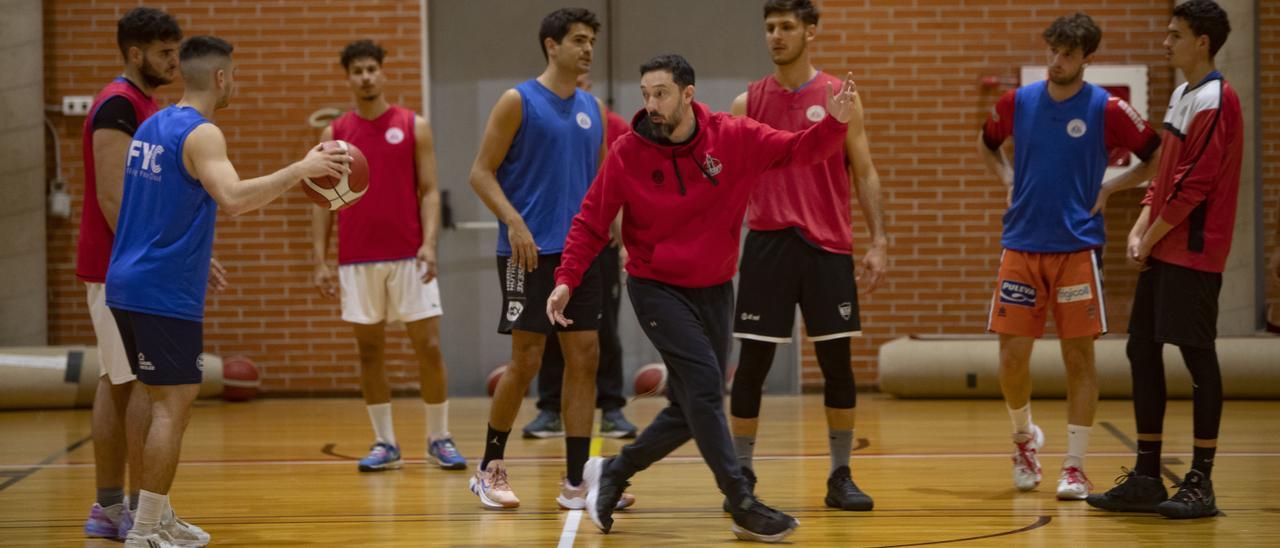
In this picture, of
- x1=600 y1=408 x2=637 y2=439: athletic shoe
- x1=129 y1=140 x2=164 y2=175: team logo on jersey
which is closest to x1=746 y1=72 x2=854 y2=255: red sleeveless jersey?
x1=129 y1=140 x2=164 y2=175: team logo on jersey

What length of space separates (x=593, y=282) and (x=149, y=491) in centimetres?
174

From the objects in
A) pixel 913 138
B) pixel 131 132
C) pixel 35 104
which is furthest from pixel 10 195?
pixel 913 138

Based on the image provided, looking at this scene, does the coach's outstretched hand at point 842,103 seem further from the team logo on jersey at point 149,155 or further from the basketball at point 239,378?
the basketball at point 239,378

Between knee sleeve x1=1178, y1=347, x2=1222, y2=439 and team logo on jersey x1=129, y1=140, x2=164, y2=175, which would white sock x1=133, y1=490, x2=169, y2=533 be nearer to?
team logo on jersey x1=129, y1=140, x2=164, y2=175

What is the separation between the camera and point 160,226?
4.17 metres

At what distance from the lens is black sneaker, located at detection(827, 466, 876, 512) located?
4.88 m

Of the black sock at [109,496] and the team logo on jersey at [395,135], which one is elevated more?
the team logo on jersey at [395,135]

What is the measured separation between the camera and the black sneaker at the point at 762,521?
13.9 ft

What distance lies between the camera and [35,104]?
29.1 ft

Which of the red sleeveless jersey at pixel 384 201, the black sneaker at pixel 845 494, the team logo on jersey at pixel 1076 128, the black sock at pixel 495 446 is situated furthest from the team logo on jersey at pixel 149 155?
the team logo on jersey at pixel 1076 128

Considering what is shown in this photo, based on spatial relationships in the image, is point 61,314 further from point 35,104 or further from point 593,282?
point 593,282

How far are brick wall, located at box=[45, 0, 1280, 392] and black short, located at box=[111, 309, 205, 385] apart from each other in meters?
4.84

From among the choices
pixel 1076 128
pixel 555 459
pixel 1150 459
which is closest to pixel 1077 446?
pixel 1150 459

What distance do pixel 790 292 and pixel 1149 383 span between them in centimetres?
137
